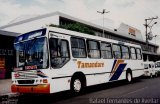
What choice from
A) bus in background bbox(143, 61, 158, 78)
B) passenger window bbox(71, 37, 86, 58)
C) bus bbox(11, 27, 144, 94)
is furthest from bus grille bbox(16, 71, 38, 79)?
bus in background bbox(143, 61, 158, 78)

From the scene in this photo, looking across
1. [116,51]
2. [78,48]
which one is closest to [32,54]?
[78,48]

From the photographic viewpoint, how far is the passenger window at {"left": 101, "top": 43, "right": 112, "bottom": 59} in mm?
13434

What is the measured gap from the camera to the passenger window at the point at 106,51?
44.1 feet

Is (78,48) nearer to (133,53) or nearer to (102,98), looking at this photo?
(102,98)

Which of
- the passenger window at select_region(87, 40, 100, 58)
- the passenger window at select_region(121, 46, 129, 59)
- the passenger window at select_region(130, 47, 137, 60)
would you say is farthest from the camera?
the passenger window at select_region(130, 47, 137, 60)

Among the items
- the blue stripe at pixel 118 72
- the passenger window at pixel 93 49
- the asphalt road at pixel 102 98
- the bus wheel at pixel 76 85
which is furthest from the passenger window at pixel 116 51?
the bus wheel at pixel 76 85

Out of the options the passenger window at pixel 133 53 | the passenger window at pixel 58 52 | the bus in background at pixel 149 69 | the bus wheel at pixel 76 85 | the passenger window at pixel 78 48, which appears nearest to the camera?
the passenger window at pixel 58 52

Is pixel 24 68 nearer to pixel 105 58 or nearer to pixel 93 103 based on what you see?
pixel 93 103

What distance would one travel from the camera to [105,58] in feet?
44.5

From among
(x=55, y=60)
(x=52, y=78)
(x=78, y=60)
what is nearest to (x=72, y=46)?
(x=78, y=60)

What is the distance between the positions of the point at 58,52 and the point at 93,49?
3.11 m

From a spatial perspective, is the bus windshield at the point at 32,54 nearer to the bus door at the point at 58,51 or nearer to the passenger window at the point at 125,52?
the bus door at the point at 58,51

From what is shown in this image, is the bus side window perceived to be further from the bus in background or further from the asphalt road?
the bus in background

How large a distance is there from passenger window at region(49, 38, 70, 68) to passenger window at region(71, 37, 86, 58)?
545mm
